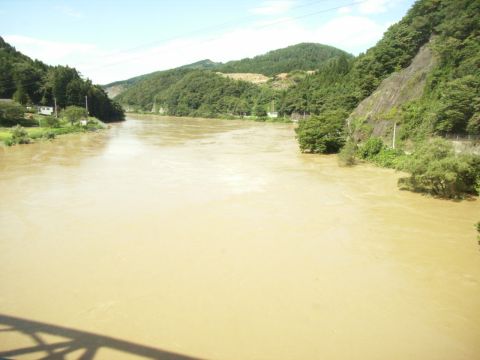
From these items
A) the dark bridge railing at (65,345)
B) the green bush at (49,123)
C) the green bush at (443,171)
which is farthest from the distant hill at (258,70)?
the dark bridge railing at (65,345)

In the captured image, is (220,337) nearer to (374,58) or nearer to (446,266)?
(446,266)

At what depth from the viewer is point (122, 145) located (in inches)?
1362

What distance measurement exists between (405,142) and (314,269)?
19.3 metres

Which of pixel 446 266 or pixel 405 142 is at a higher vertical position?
pixel 405 142

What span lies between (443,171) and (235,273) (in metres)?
11.0

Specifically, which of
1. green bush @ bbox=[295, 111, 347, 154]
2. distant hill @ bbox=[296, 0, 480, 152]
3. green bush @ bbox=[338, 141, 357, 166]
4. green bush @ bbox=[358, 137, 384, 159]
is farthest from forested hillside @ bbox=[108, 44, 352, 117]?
green bush @ bbox=[338, 141, 357, 166]

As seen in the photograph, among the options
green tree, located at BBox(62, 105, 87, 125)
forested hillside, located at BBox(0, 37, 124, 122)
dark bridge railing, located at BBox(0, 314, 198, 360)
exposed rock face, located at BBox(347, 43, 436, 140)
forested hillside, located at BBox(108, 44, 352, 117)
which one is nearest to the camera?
dark bridge railing, located at BBox(0, 314, 198, 360)

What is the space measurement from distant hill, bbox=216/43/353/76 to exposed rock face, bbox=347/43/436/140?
118874 mm

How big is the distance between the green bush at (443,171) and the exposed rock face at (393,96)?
1185 centimetres

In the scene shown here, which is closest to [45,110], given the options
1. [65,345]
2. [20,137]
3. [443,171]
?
[20,137]

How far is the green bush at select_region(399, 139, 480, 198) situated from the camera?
48.3 ft

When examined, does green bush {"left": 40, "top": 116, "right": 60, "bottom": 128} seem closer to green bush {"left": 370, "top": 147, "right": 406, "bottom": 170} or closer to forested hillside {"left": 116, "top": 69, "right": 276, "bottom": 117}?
green bush {"left": 370, "top": 147, "right": 406, "bottom": 170}

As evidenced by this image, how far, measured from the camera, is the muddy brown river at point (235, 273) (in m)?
6.20

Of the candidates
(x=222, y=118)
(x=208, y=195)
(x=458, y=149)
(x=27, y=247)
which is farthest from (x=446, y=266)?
(x=222, y=118)
